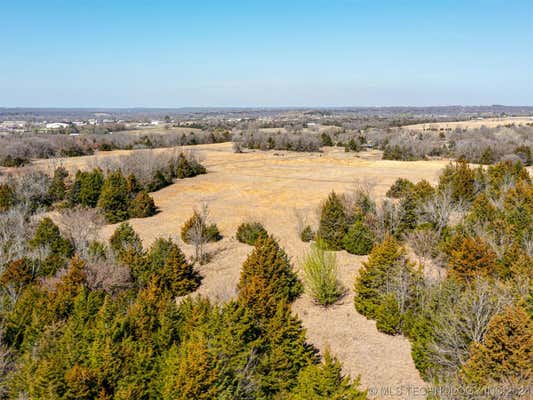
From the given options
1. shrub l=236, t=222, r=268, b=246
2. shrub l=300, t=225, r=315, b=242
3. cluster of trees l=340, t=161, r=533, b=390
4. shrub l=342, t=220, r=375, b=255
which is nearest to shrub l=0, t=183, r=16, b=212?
shrub l=236, t=222, r=268, b=246

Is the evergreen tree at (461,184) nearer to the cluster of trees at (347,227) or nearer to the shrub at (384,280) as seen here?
the cluster of trees at (347,227)

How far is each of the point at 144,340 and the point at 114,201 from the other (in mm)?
30597

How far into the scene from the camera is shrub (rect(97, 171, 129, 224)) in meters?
44.5

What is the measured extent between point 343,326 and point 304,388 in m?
10.7

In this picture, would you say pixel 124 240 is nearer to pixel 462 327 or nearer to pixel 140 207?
pixel 140 207

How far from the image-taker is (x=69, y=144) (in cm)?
9125

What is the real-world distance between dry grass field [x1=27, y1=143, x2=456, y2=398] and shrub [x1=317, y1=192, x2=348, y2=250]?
4.89 feet

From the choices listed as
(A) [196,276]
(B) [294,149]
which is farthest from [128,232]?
(B) [294,149]

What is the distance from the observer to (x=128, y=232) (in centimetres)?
3025

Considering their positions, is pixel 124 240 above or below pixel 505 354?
below

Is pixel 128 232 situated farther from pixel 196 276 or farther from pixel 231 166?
pixel 231 166

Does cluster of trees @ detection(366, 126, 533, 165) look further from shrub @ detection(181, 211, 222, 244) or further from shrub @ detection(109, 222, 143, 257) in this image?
shrub @ detection(109, 222, 143, 257)

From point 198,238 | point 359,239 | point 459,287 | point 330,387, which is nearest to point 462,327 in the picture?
point 459,287

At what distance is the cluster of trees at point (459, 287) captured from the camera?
45.0 feet
